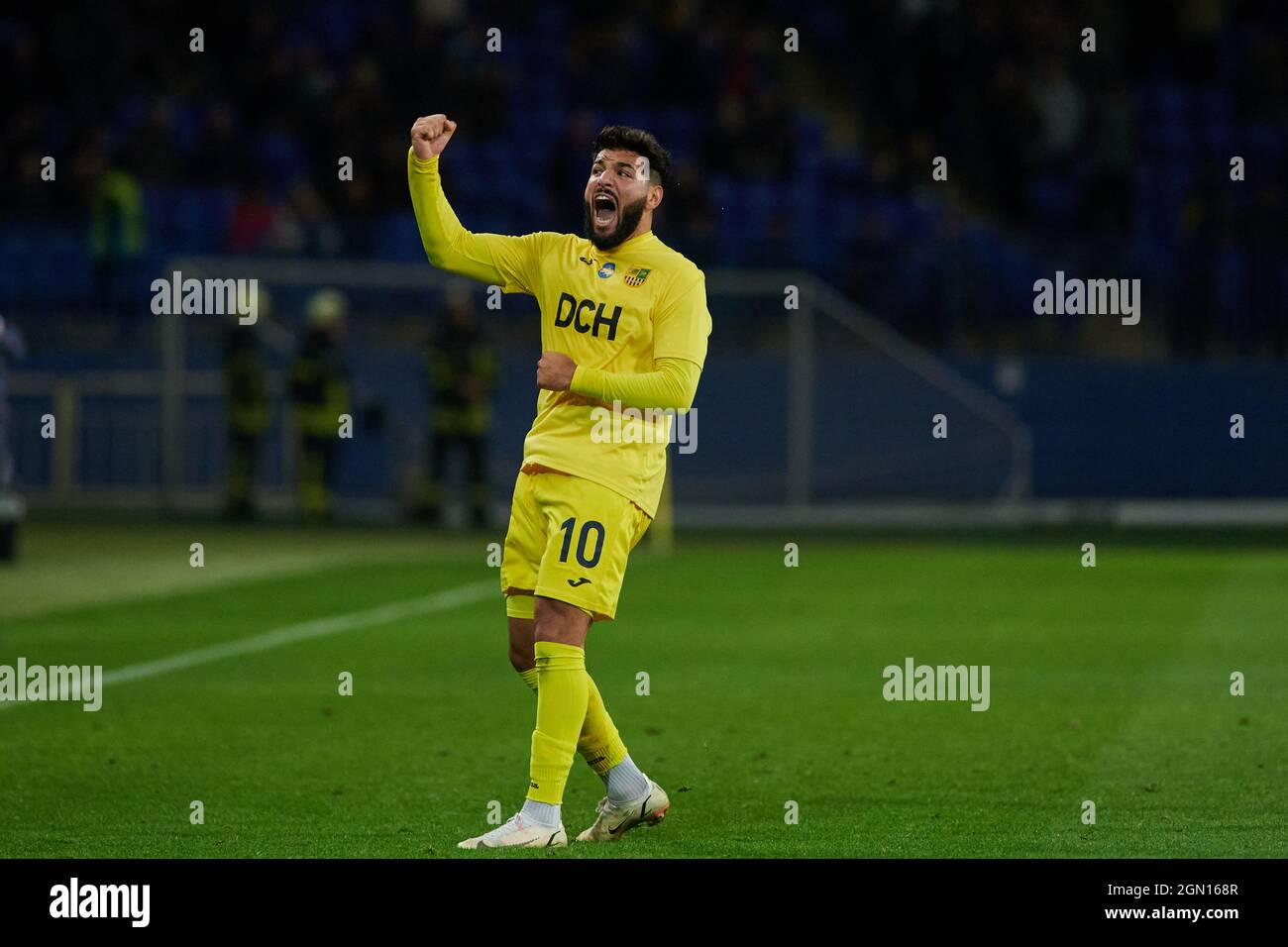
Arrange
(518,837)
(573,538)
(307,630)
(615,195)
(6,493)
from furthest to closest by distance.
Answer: (6,493) → (307,630) → (615,195) → (573,538) → (518,837)

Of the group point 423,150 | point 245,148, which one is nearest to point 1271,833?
point 423,150

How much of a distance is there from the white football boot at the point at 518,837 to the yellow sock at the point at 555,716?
9cm

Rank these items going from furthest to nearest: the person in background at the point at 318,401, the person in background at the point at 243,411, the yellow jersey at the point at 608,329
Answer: the person in background at the point at 243,411, the person in background at the point at 318,401, the yellow jersey at the point at 608,329

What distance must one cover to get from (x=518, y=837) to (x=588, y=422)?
1.38 meters

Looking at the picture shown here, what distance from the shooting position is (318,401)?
75.4 ft

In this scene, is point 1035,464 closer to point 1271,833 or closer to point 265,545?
point 265,545

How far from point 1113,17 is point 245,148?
36.4 ft

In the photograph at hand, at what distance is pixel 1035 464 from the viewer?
24812 millimetres

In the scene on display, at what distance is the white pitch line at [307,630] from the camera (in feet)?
39.3

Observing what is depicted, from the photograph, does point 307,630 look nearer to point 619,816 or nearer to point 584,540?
point 619,816

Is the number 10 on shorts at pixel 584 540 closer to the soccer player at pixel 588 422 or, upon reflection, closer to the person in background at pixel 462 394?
the soccer player at pixel 588 422

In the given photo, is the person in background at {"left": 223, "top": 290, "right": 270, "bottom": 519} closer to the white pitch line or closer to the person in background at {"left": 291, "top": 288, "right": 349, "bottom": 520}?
the person in background at {"left": 291, "top": 288, "right": 349, "bottom": 520}

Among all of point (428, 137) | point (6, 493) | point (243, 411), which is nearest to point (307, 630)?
point (6, 493)

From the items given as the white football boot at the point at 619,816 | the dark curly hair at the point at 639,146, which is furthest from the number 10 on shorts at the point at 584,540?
the dark curly hair at the point at 639,146
